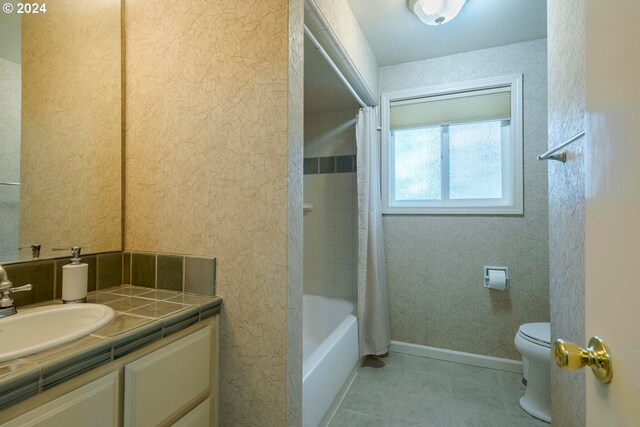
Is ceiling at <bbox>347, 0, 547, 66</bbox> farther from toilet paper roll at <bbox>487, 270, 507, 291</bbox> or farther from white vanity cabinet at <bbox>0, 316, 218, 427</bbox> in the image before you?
white vanity cabinet at <bbox>0, 316, 218, 427</bbox>

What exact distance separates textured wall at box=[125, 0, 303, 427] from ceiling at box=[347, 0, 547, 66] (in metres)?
1.04

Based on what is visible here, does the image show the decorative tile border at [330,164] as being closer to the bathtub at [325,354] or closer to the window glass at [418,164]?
the window glass at [418,164]

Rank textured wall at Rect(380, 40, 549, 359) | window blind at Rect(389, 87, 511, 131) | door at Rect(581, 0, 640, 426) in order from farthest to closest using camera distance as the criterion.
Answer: window blind at Rect(389, 87, 511, 131), textured wall at Rect(380, 40, 549, 359), door at Rect(581, 0, 640, 426)

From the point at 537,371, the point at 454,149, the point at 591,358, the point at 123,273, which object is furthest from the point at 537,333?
the point at 123,273

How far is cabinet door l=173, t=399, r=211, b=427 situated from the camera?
2.98ft

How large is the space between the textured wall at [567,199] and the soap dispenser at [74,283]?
163 cm

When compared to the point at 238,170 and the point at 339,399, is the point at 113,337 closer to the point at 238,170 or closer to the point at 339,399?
the point at 238,170

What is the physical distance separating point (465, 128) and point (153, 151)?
2.19 m

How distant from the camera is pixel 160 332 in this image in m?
0.83

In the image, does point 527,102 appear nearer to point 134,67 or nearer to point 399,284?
point 399,284

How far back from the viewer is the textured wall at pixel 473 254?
2.03 m

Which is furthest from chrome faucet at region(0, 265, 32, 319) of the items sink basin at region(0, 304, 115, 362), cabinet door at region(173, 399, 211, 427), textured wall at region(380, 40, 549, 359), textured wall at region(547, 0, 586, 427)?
textured wall at region(380, 40, 549, 359)

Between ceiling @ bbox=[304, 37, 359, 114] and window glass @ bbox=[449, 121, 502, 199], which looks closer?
ceiling @ bbox=[304, 37, 359, 114]

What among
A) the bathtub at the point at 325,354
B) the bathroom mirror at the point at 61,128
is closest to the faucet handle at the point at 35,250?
the bathroom mirror at the point at 61,128
